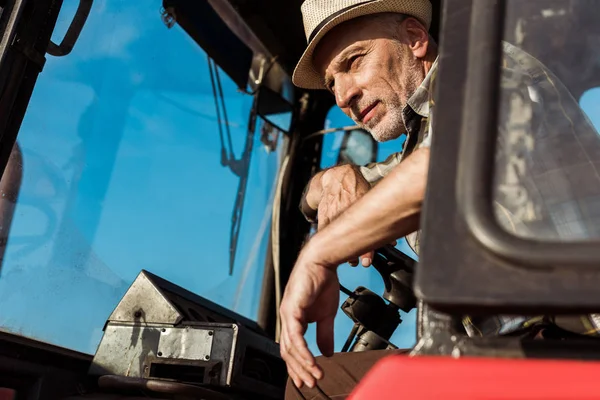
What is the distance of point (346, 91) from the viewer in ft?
7.38

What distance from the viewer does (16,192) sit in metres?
1.81

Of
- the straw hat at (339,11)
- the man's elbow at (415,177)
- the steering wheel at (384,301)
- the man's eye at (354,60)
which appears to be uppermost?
the straw hat at (339,11)

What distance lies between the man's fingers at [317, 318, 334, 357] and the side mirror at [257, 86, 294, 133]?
1.99m

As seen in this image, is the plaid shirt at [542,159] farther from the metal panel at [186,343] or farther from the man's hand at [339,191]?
the metal panel at [186,343]

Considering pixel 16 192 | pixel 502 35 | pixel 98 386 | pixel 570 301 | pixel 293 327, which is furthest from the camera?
pixel 98 386

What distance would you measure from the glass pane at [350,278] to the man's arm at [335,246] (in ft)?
2.45

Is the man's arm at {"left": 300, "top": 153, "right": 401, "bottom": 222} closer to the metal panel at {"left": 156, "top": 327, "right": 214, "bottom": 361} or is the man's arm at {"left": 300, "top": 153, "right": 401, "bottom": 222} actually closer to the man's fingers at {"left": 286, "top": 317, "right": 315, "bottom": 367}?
the metal panel at {"left": 156, "top": 327, "right": 214, "bottom": 361}

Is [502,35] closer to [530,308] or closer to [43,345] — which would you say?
[530,308]

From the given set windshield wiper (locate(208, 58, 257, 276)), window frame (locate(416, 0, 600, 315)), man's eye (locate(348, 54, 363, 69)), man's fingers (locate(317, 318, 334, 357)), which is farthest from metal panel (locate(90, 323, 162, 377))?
window frame (locate(416, 0, 600, 315))

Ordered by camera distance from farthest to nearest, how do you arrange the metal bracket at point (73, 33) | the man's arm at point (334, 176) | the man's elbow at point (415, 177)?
the man's arm at point (334, 176) < the metal bracket at point (73, 33) < the man's elbow at point (415, 177)

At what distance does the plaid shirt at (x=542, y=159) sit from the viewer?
789 millimetres

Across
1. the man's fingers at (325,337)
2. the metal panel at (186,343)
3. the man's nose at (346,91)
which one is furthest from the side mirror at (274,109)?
the man's fingers at (325,337)

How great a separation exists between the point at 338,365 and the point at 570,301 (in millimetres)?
1436

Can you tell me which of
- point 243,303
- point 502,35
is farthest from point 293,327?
point 243,303
